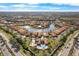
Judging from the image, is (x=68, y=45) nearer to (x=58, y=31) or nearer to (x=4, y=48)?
(x=58, y=31)

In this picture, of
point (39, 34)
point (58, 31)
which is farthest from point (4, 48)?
point (58, 31)

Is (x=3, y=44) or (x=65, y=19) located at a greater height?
(x=65, y=19)

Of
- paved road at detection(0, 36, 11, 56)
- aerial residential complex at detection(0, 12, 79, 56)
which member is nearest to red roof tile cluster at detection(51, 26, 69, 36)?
aerial residential complex at detection(0, 12, 79, 56)

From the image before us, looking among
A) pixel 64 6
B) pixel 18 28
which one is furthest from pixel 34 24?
pixel 64 6

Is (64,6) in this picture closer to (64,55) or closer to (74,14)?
(74,14)

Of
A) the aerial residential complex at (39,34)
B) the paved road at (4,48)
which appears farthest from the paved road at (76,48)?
the paved road at (4,48)

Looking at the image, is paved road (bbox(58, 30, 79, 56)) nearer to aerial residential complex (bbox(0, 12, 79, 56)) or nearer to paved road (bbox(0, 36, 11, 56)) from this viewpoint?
aerial residential complex (bbox(0, 12, 79, 56))

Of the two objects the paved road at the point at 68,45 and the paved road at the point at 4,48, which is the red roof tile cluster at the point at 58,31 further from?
the paved road at the point at 4,48

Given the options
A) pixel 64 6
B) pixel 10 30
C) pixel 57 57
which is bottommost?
pixel 57 57
